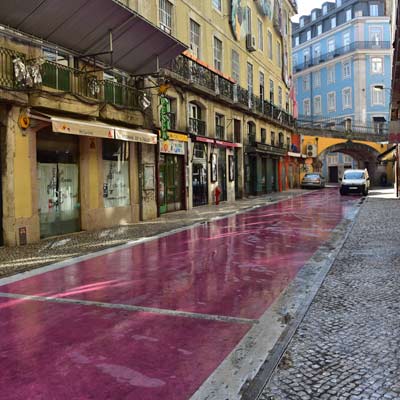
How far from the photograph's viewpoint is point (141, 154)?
15.7 m

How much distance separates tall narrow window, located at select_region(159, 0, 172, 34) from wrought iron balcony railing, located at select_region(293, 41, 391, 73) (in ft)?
132

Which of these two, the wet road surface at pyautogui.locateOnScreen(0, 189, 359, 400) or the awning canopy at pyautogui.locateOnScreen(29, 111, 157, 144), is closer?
the wet road surface at pyautogui.locateOnScreen(0, 189, 359, 400)

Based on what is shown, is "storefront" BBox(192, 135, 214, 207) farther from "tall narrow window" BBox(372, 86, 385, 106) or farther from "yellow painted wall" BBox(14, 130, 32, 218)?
"tall narrow window" BBox(372, 86, 385, 106)

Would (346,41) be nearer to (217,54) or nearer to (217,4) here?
(217,4)

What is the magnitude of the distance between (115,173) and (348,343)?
11484mm

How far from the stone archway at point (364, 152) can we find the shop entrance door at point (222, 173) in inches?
831

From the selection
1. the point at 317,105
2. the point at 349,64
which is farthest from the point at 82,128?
the point at 317,105

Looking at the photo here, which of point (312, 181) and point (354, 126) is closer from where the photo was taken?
point (312, 181)

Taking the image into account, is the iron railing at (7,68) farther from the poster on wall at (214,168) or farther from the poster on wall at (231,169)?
the poster on wall at (231,169)

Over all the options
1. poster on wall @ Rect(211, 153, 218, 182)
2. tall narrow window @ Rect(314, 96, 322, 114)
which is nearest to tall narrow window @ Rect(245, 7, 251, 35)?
poster on wall @ Rect(211, 153, 218, 182)

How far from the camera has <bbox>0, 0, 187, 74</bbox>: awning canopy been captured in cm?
1062

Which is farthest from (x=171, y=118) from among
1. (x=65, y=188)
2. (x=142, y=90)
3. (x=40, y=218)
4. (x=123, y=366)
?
(x=123, y=366)

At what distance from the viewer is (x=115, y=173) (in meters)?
14.5

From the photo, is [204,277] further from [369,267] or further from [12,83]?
[12,83]
